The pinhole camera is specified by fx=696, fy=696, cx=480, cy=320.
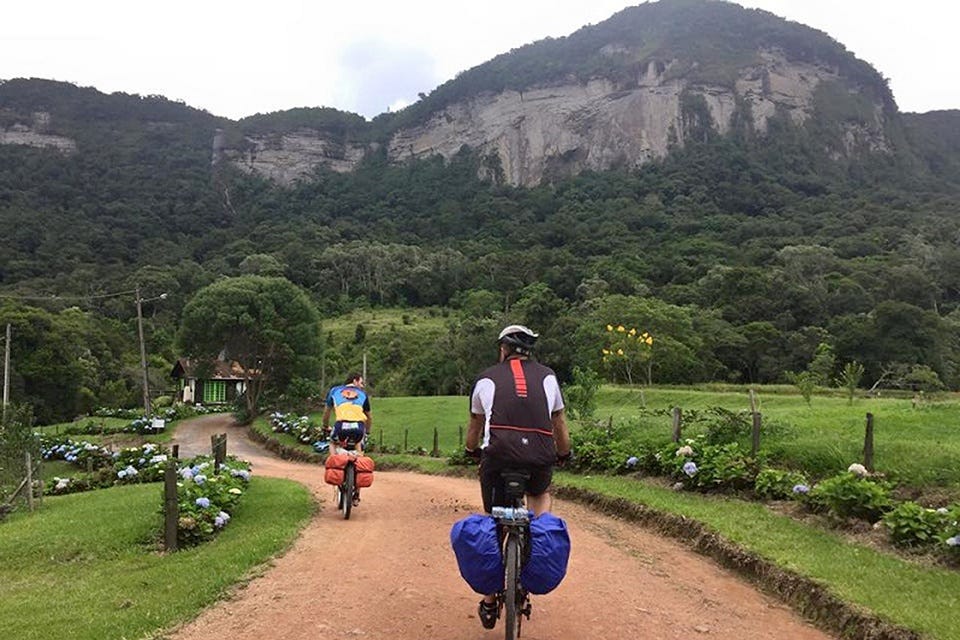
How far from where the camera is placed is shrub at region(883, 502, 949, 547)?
662 cm

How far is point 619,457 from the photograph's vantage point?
42.9 ft

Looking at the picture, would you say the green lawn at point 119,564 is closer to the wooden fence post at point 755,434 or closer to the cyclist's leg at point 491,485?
the cyclist's leg at point 491,485

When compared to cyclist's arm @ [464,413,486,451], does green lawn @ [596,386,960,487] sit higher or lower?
lower

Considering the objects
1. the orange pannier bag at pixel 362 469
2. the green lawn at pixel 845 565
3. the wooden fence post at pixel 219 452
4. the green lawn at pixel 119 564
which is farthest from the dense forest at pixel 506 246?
the green lawn at pixel 119 564

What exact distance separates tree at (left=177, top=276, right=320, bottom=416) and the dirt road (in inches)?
1403

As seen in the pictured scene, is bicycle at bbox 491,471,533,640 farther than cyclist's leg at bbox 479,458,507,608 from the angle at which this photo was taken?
No

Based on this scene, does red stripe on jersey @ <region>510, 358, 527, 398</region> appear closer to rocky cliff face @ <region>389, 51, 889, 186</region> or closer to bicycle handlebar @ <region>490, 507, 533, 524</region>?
bicycle handlebar @ <region>490, 507, 533, 524</region>

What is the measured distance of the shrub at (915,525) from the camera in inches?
261

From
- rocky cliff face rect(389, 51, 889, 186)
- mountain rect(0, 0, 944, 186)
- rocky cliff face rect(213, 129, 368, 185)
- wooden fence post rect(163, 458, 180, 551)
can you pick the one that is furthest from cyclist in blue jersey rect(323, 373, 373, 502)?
rocky cliff face rect(213, 129, 368, 185)

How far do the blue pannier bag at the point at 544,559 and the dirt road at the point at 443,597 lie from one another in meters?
0.74

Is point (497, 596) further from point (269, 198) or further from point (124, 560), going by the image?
point (269, 198)

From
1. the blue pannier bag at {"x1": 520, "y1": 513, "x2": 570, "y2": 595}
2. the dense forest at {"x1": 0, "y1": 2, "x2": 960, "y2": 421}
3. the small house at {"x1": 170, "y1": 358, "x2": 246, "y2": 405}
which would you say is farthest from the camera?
the small house at {"x1": 170, "y1": 358, "x2": 246, "y2": 405}

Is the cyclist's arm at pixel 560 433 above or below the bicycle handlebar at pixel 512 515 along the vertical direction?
above

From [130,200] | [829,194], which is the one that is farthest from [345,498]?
[130,200]
